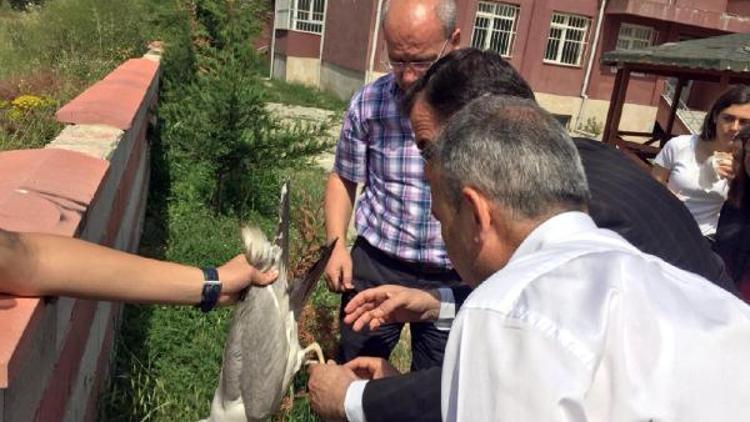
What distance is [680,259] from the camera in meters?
1.73

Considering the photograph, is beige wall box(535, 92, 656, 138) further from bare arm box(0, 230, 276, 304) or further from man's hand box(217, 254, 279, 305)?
bare arm box(0, 230, 276, 304)

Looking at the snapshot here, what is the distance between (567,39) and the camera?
18969mm

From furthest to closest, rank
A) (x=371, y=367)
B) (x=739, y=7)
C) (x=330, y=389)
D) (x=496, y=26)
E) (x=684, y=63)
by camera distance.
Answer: (x=739, y=7)
(x=496, y=26)
(x=684, y=63)
(x=371, y=367)
(x=330, y=389)

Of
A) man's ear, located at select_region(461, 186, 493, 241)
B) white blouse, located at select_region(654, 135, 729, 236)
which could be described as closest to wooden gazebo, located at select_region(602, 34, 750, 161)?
white blouse, located at select_region(654, 135, 729, 236)

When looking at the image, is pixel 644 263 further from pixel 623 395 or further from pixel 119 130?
pixel 119 130

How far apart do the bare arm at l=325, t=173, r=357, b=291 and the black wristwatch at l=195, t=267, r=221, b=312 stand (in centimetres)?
94

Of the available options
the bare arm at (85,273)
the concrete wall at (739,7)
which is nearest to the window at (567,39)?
the concrete wall at (739,7)

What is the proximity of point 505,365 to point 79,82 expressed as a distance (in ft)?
19.1

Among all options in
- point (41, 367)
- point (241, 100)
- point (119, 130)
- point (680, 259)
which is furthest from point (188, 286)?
point (241, 100)

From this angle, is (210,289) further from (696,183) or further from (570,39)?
(570,39)

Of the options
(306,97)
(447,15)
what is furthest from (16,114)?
(306,97)

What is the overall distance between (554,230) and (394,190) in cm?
158

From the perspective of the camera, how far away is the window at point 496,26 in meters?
18.1

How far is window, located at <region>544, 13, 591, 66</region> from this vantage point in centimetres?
1872
